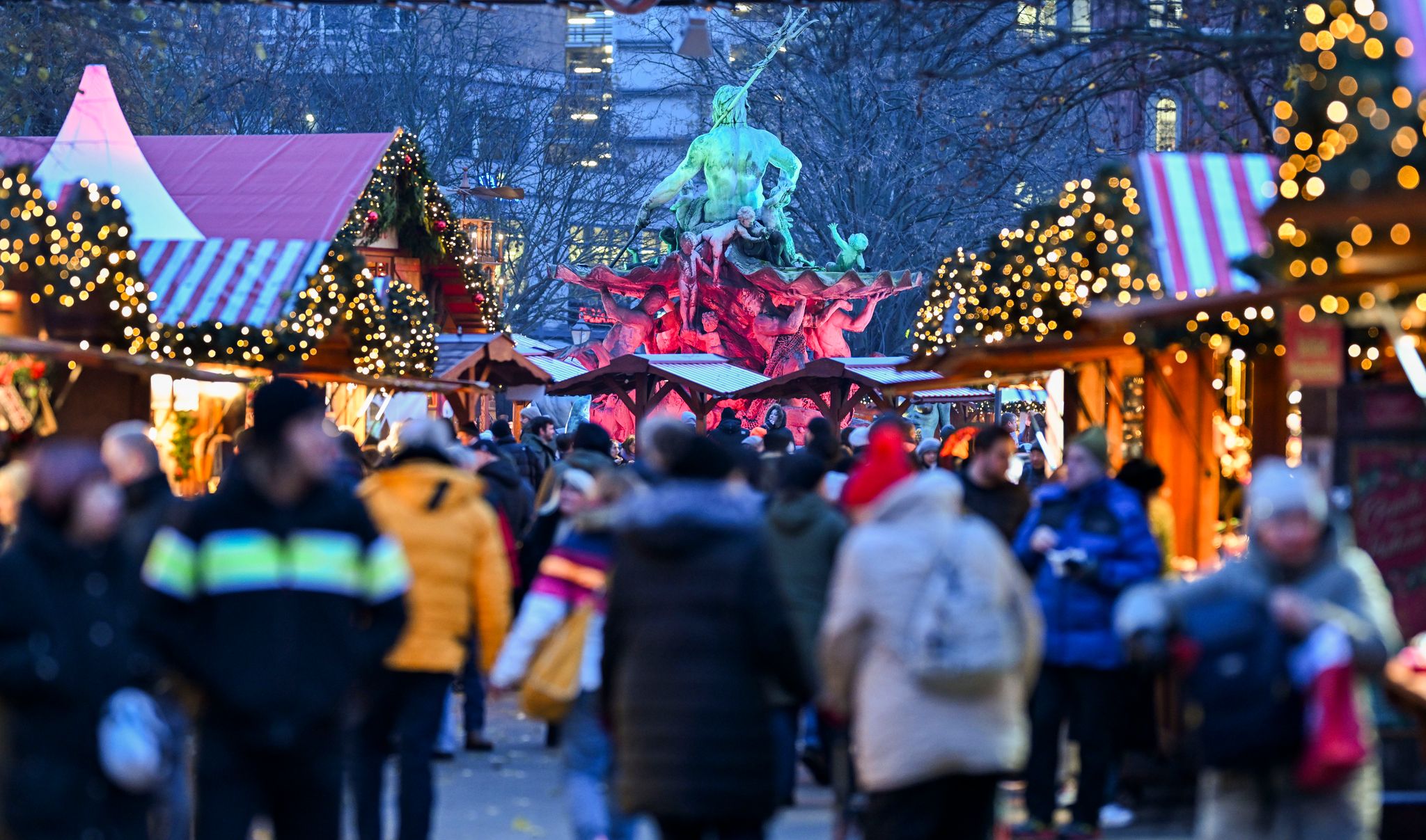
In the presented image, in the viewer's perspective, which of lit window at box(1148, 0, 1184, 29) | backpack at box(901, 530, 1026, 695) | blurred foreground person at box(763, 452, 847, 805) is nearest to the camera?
backpack at box(901, 530, 1026, 695)

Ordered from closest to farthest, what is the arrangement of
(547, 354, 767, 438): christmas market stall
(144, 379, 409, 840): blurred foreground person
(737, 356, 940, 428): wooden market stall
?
(144, 379, 409, 840): blurred foreground person < (737, 356, 940, 428): wooden market stall < (547, 354, 767, 438): christmas market stall

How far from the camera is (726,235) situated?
42.9m

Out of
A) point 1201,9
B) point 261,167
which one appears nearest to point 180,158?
point 261,167

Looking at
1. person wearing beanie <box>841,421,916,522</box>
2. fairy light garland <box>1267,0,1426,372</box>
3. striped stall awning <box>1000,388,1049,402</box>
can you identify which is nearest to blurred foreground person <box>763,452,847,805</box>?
person wearing beanie <box>841,421,916,522</box>

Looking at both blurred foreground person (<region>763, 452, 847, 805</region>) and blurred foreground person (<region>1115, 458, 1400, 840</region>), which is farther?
blurred foreground person (<region>763, 452, 847, 805</region>)

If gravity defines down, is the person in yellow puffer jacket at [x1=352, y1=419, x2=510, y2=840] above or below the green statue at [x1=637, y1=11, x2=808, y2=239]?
below

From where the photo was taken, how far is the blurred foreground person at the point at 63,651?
5652 mm

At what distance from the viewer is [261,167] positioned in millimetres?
25516

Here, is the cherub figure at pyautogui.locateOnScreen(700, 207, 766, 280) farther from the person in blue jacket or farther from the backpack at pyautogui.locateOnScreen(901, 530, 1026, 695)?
the backpack at pyautogui.locateOnScreen(901, 530, 1026, 695)

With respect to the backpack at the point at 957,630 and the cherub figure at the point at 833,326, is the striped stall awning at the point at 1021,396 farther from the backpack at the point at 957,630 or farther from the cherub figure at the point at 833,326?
the backpack at the point at 957,630

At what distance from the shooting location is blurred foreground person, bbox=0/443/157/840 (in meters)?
5.65

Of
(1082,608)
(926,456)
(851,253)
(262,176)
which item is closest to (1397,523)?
(1082,608)

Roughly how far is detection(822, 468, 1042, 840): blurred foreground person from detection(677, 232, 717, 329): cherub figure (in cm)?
3665

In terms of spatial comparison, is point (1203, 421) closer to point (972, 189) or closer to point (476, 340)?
point (476, 340)
